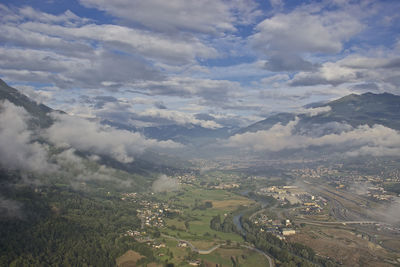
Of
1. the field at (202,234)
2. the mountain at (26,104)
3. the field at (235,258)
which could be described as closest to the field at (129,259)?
the field at (202,234)

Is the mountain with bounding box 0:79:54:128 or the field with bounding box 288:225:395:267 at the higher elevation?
the mountain with bounding box 0:79:54:128

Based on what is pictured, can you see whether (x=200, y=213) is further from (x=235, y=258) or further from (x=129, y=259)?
(x=129, y=259)

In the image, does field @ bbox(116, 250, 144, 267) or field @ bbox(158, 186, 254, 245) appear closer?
field @ bbox(116, 250, 144, 267)

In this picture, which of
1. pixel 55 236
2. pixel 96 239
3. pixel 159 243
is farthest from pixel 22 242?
pixel 159 243

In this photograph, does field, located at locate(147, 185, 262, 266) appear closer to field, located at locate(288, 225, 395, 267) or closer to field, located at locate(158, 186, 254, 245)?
field, located at locate(158, 186, 254, 245)

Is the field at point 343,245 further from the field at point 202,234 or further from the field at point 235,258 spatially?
the field at point 202,234

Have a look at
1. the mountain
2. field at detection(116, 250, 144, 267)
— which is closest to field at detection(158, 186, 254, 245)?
field at detection(116, 250, 144, 267)

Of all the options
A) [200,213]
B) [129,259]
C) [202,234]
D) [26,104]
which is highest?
[26,104]

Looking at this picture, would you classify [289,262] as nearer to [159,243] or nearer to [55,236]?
[159,243]

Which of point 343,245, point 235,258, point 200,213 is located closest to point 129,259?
point 235,258

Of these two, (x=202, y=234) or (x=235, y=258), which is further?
(x=202, y=234)

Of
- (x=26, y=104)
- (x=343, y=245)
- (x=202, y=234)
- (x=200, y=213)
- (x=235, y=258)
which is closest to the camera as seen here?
(x=235, y=258)
